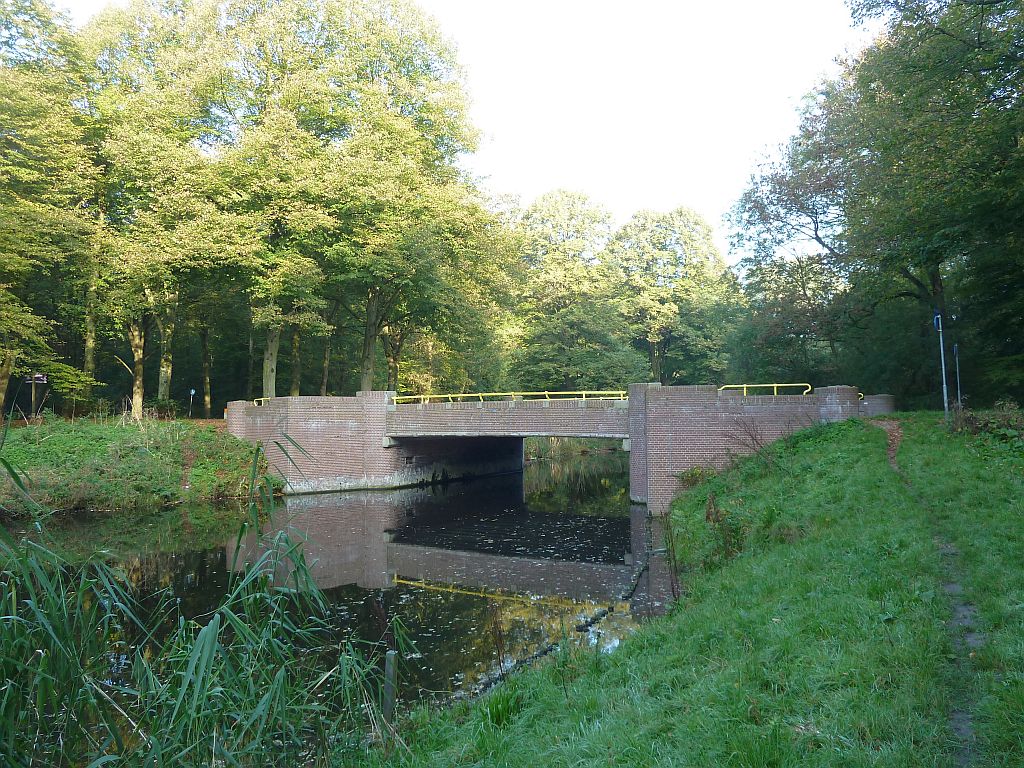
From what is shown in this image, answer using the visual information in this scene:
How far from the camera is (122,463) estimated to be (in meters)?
20.0

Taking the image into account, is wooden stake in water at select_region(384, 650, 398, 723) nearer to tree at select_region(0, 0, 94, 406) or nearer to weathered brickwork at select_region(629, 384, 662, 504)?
weathered brickwork at select_region(629, 384, 662, 504)

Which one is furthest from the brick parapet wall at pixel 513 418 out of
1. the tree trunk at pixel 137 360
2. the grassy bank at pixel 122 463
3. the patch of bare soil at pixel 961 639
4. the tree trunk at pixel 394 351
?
the patch of bare soil at pixel 961 639

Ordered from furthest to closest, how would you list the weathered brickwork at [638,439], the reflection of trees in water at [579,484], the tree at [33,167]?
the reflection of trees in water at [579,484]
the tree at [33,167]
the weathered brickwork at [638,439]

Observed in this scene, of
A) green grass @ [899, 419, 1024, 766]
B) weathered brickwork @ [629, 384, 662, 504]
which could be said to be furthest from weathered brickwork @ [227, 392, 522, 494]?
green grass @ [899, 419, 1024, 766]

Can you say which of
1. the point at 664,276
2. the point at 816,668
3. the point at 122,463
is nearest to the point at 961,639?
the point at 816,668

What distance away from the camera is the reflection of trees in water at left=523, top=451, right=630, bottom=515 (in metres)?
21.2

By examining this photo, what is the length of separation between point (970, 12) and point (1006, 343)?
9.71 m

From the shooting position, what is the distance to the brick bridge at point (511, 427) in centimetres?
1759

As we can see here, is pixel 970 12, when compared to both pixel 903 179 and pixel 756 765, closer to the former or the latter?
pixel 903 179

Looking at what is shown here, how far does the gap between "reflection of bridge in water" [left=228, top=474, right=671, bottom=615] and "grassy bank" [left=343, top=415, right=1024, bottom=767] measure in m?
2.95

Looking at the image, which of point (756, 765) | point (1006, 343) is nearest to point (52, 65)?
point (756, 765)

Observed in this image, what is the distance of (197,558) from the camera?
1402 cm

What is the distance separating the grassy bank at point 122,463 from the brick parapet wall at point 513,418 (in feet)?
19.4

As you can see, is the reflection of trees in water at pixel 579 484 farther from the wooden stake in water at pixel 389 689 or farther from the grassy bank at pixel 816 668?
the wooden stake in water at pixel 389 689
